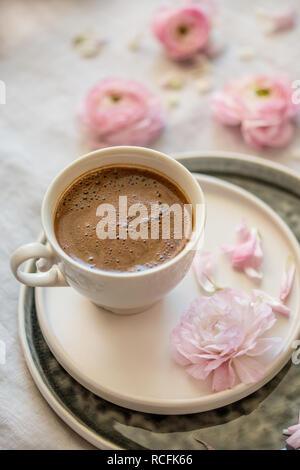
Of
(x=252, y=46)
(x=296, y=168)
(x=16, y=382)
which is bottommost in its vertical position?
(x=16, y=382)

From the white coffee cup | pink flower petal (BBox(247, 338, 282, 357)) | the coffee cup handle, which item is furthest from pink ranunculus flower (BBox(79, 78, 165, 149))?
pink flower petal (BBox(247, 338, 282, 357))

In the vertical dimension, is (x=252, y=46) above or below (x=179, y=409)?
above

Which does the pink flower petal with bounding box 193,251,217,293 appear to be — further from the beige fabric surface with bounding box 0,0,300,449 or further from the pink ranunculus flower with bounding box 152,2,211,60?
the pink ranunculus flower with bounding box 152,2,211,60

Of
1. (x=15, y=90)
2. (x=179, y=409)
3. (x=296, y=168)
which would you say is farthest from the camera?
(x=15, y=90)

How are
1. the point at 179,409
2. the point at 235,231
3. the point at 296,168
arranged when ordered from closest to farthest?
the point at 179,409 → the point at 235,231 → the point at 296,168

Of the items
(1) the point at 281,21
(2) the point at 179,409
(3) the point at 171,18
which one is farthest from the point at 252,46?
(2) the point at 179,409

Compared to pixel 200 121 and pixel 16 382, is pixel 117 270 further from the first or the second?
pixel 200 121

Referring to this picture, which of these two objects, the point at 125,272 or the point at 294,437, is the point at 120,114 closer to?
the point at 125,272

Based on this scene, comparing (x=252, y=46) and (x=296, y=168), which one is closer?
(x=296, y=168)
